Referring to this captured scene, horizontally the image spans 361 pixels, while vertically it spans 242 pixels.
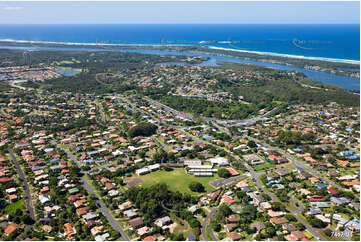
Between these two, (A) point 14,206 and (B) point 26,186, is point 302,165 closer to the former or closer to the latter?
(B) point 26,186

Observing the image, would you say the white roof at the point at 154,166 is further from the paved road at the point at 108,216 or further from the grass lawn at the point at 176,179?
the paved road at the point at 108,216

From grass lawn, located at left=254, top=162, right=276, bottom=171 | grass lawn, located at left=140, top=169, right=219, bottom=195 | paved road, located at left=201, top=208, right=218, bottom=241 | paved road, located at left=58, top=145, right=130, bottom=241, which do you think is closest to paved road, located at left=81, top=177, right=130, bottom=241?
paved road, located at left=58, top=145, right=130, bottom=241

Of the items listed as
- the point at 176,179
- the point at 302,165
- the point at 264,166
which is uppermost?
the point at 302,165

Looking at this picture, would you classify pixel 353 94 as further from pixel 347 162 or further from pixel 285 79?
pixel 347 162

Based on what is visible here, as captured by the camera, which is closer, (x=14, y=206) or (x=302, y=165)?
(x=14, y=206)

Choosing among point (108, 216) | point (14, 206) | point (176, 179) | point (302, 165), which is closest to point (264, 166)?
point (302, 165)

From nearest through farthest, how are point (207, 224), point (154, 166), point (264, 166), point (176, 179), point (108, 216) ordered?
point (207, 224), point (108, 216), point (176, 179), point (154, 166), point (264, 166)

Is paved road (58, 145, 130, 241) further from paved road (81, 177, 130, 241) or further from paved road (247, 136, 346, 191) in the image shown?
paved road (247, 136, 346, 191)
